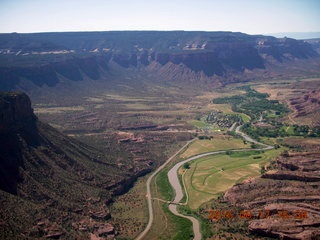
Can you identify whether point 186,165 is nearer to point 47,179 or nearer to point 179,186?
→ point 179,186

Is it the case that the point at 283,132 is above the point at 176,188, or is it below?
above

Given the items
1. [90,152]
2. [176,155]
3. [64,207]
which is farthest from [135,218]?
[176,155]

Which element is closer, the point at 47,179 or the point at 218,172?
the point at 47,179

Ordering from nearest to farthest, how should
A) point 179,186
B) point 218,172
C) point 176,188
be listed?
point 176,188
point 179,186
point 218,172

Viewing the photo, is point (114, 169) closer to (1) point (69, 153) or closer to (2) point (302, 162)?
(1) point (69, 153)
